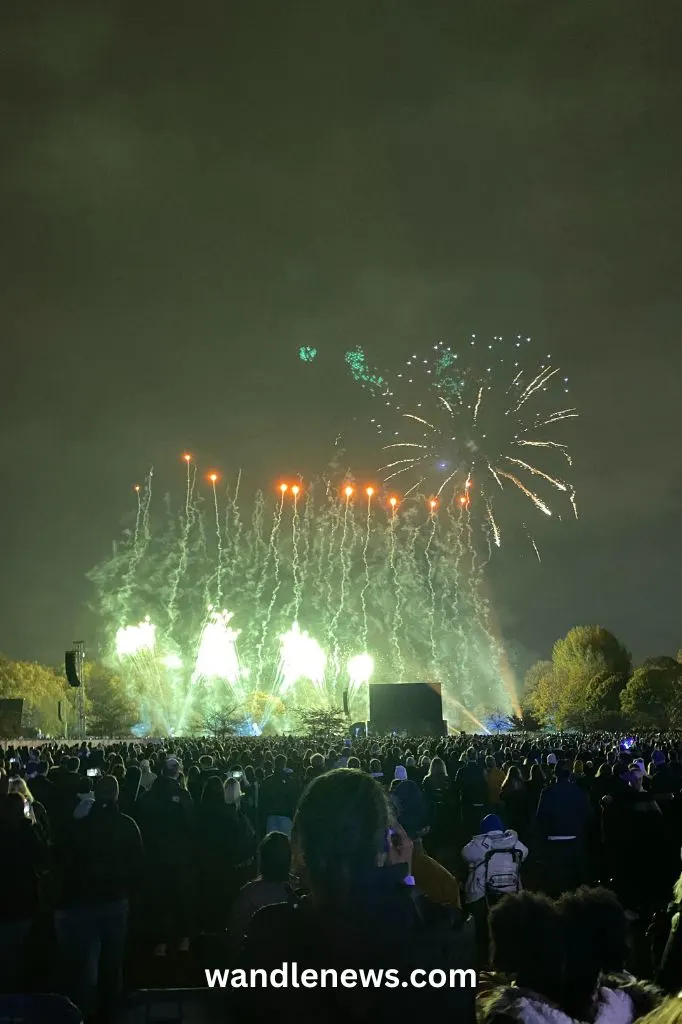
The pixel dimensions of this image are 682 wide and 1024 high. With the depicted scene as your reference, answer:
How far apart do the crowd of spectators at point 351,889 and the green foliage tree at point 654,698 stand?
211 ft

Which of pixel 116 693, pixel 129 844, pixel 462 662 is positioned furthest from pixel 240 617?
pixel 129 844

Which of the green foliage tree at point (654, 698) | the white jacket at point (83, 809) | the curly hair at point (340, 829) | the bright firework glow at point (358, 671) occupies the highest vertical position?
the bright firework glow at point (358, 671)

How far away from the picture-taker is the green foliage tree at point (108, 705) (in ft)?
264

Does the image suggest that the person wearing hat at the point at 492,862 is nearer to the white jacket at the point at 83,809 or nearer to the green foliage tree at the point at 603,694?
the white jacket at the point at 83,809

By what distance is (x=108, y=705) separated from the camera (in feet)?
279

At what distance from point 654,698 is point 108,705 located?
49956mm

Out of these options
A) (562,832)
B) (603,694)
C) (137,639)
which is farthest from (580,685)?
(562,832)

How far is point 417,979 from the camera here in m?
2.50

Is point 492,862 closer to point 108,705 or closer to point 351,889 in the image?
point 351,889

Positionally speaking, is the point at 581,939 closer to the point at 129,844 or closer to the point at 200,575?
the point at 129,844

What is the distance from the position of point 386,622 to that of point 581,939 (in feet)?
332

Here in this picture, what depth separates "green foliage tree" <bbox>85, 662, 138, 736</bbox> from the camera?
8034cm

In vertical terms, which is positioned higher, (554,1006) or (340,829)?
(340,829)

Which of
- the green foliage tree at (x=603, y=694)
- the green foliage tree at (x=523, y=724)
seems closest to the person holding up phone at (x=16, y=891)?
the green foliage tree at (x=603, y=694)
